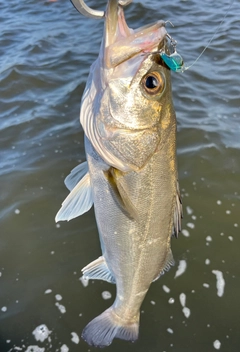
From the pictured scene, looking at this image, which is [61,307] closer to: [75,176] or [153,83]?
[75,176]

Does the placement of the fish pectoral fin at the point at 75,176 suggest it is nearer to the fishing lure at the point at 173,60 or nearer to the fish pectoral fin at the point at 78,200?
the fish pectoral fin at the point at 78,200

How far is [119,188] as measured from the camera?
1845 millimetres

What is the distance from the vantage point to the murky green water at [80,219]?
289 cm

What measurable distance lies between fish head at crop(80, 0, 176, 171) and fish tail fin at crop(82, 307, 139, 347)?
40.5 inches

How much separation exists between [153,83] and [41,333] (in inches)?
84.5

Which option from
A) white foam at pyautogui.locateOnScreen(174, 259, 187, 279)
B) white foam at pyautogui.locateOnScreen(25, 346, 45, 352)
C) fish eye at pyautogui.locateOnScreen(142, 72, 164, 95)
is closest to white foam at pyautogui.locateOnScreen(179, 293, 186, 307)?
white foam at pyautogui.locateOnScreen(174, 259, 187, 279)

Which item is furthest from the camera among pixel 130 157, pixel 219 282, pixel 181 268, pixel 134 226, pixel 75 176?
pixel 181 268

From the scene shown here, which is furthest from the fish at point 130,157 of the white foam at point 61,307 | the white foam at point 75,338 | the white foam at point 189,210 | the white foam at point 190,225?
the white foam at point 189,210

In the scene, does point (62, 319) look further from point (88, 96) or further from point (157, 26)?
point (157, 26)


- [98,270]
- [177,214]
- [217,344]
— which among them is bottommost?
[217,344]

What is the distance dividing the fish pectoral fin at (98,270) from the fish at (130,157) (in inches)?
1.7

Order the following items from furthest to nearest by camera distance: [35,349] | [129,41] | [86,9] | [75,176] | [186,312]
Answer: [186,312]
[35,349]
[75,176]
[129,41]
[86,9]

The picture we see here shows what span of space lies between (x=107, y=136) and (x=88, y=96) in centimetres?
23

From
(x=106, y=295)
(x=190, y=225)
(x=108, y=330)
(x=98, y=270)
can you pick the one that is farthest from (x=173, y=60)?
(x=190, y=225)
